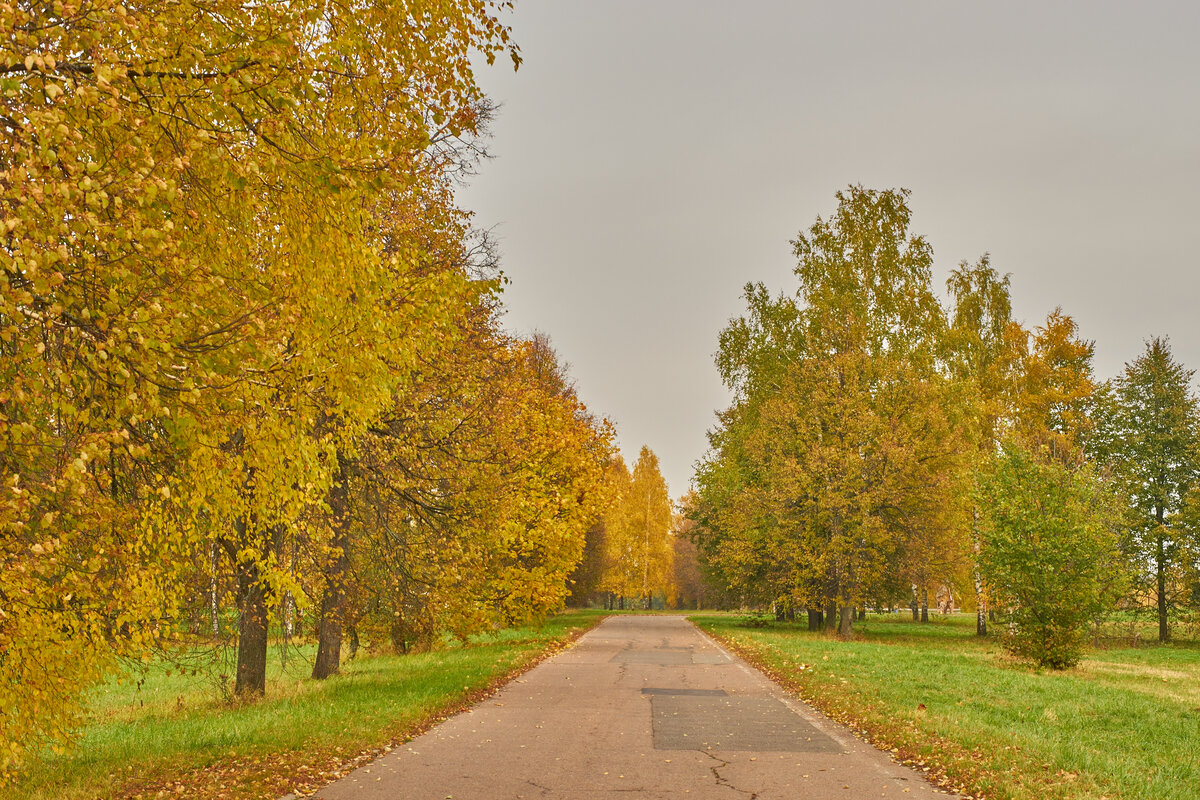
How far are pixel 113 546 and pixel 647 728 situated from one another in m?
6.37

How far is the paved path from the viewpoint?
6.49m

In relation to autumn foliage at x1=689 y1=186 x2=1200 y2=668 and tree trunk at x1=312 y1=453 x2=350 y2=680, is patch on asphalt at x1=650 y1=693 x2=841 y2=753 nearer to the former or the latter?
tree trunk at x1=312 y1=453 x2=350 y2=680

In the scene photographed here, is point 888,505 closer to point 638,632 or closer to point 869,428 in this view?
point 869,428

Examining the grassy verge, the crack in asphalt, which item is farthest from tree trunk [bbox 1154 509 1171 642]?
the crack in asphalt

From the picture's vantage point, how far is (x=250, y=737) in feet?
26.7

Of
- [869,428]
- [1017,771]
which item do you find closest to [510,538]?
[1017,771]

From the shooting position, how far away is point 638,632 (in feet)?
96.6

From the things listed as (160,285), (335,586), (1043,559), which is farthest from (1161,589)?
(160,285)

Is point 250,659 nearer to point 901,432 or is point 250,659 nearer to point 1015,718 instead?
point 1015,718

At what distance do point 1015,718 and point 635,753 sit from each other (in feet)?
16.7

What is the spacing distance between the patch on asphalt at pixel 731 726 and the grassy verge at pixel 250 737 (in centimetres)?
283

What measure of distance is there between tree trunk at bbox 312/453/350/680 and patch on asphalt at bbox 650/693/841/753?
4.55 m

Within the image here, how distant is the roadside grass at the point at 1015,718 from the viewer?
22.6ft

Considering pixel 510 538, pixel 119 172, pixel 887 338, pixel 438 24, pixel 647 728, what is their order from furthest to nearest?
pixel 887 338 → pixel 510 538 → pixel 647 728 → pixel 438 24 → pixel 119 172
